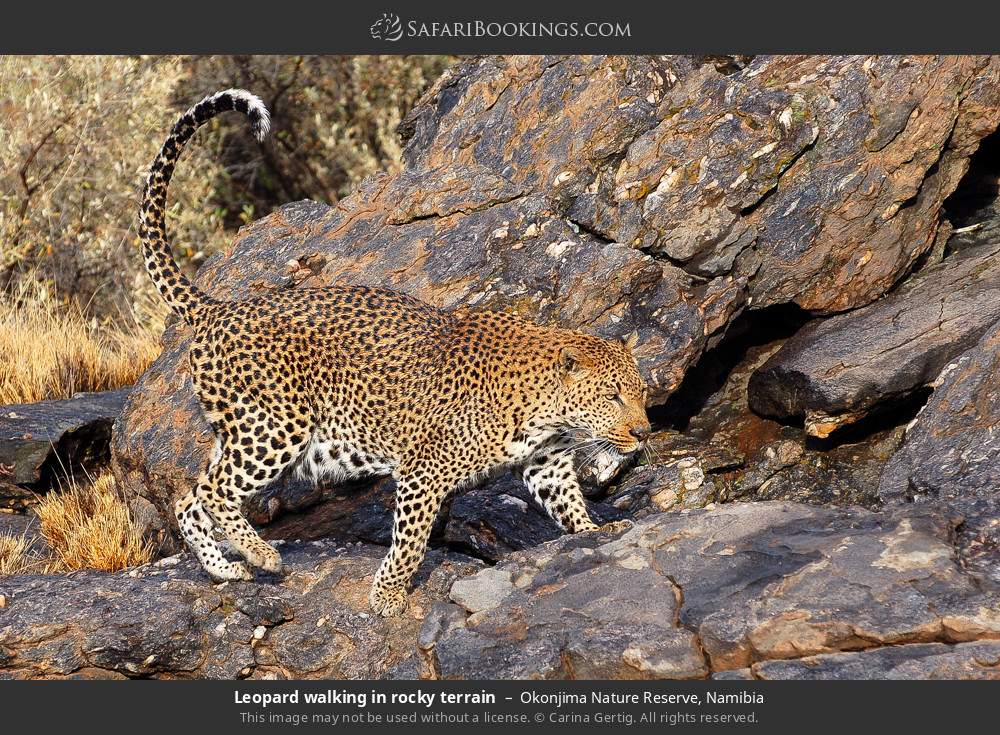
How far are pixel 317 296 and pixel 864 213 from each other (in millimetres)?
5659

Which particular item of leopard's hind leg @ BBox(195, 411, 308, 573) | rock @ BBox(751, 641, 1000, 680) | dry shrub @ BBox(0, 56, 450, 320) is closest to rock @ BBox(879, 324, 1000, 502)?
rock @ BBox(751, 641, 1000, 680)

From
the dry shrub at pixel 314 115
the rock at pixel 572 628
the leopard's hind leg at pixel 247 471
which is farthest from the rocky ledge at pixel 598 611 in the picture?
the dry shrub at pixel 314 115

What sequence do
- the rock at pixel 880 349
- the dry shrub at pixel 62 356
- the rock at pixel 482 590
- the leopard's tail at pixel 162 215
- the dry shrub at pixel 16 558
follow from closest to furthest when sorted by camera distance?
the rock at pixel 482 590 < the leopard's tail at pixel 162 215 < the dry shrub at pixel 16 558 < the rock at pixel 880 349 < the dry shrub at pixel 62 356

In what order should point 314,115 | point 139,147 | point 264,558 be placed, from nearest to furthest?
point 264,558
point 139,147
point 314,115

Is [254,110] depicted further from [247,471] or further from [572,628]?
[572,628]

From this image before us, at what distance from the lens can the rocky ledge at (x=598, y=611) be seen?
311 inches

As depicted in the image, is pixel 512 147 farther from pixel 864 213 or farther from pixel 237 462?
pixel 237 462

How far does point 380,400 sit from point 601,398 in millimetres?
1748

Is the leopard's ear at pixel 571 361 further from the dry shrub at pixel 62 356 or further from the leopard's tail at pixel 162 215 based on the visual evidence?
the dry shrub at pixel 62 356

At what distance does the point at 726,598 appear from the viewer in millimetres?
8375

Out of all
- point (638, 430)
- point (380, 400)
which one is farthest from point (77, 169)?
point (638, 430)

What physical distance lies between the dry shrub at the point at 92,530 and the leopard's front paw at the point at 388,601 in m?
2.53

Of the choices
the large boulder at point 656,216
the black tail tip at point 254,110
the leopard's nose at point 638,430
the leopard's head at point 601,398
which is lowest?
the leopard's nose at point 638,430

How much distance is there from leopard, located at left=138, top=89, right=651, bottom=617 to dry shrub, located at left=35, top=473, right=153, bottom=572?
47.0 inches
